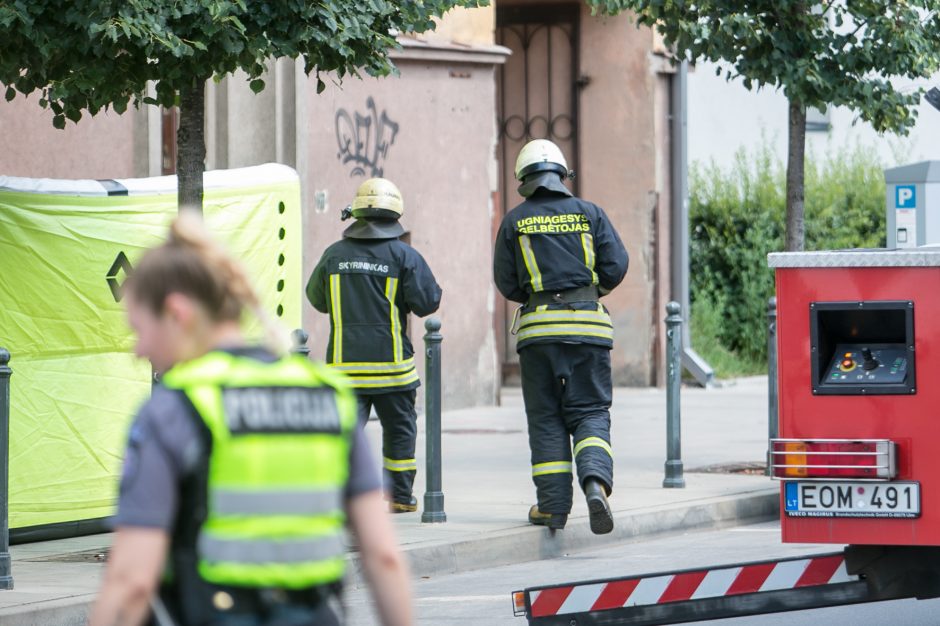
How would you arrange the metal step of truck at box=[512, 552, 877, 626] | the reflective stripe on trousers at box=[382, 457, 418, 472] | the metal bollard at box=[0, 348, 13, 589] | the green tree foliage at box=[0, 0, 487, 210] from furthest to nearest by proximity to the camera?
1. the reflective stripe on trousers at box=[382, 457, 418, 472]
2. the green tree foliage at box=[0, 0, 487, 210]
3. the metal bollard at box=[0, 348, 13, 589]
4. the metal step of truck at box=[512, 552, 877, 626]

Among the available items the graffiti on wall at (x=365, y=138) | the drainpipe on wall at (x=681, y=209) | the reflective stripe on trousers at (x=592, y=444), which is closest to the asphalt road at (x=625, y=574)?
the reflective stripe on trousers at (x=592, y=444)

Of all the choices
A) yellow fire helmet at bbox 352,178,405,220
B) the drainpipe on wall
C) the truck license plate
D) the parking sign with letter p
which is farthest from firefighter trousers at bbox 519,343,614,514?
the drainpipe on wall

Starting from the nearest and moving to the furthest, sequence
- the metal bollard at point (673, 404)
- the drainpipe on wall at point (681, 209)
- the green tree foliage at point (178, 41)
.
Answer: the green tree foliage at point (178, 41) → the metal bollard at point (673, 404) → the drainpipe on wall at point (681, 209)

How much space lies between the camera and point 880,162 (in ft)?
76.6

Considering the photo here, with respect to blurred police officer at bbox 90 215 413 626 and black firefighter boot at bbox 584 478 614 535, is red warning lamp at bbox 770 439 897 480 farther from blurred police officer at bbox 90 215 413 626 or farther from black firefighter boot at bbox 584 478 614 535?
blurred police officer at bbox 90 215 413 626

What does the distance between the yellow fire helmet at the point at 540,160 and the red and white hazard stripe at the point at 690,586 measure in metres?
3.09

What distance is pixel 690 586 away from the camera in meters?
6.19

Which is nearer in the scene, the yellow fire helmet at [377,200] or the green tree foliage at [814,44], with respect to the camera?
the yellow fire helmet at [377,200]

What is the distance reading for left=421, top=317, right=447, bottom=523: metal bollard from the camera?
912 cm

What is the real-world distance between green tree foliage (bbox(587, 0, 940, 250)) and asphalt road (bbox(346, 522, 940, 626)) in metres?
2.82

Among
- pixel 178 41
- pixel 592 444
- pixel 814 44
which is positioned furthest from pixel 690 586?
pixel 814 44

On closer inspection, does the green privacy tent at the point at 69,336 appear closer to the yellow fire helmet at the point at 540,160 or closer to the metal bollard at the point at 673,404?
the yellow fire helmet at the point at 540,160

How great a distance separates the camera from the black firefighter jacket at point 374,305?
9469 millimetres

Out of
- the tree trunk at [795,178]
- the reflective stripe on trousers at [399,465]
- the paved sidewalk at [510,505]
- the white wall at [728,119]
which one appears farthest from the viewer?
the white wall at [728,119]
